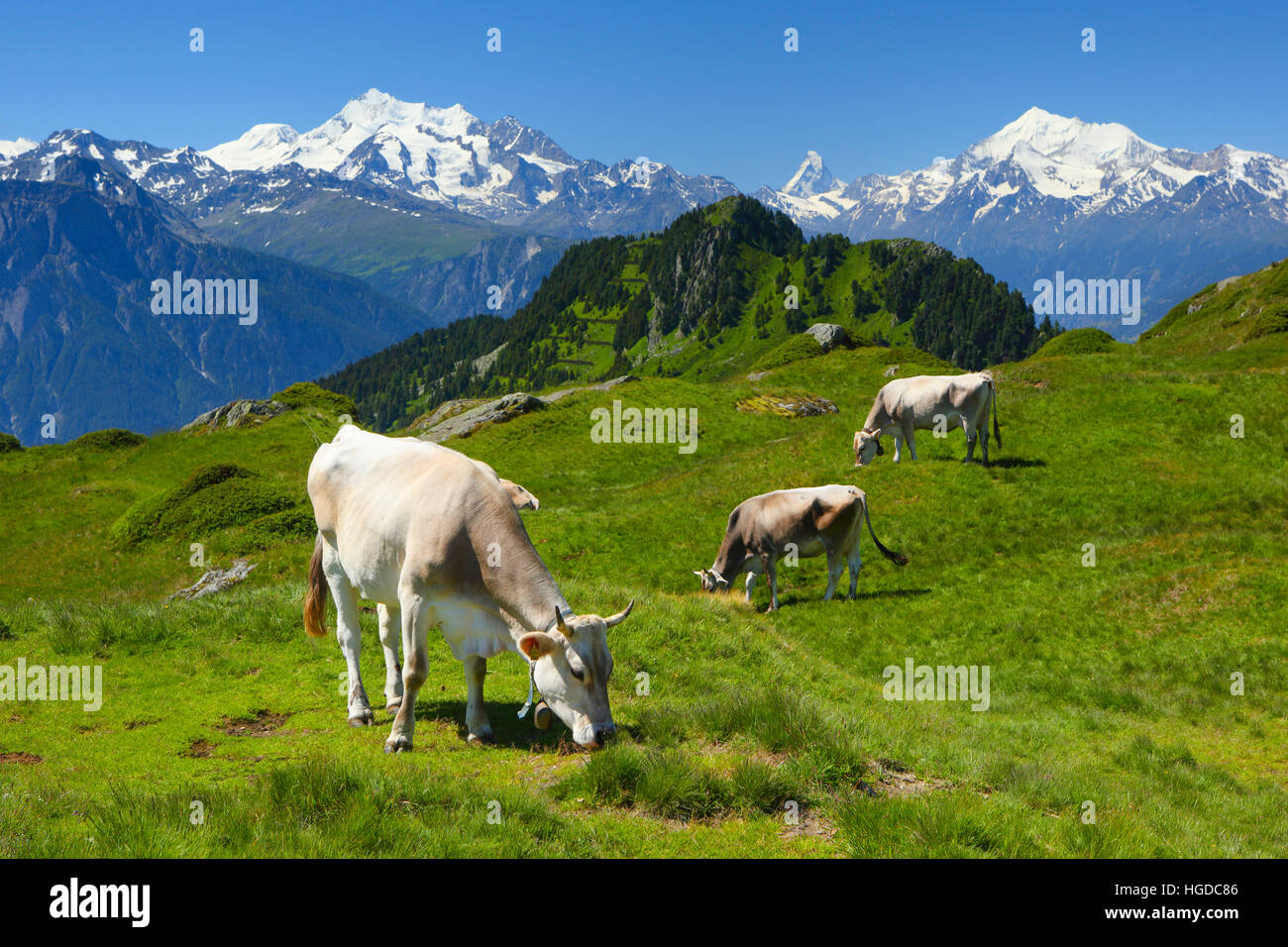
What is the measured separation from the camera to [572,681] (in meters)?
9.43

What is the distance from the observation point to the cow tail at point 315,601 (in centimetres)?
1328

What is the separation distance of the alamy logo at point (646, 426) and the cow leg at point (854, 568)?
1032 inches

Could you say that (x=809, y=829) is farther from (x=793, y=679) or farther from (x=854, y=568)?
(x=854, y=568)

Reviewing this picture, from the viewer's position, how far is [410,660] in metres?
10.2

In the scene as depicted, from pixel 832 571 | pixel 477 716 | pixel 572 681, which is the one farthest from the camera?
pixel 832 571

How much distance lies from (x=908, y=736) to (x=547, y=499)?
31989 millimetres

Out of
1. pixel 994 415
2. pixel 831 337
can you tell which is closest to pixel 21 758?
pixel 994 415

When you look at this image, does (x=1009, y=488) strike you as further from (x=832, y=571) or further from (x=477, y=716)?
(x=477, y=716)

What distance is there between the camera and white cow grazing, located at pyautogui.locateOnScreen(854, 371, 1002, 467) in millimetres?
32562

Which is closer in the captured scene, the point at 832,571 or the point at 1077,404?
the point at 832,571

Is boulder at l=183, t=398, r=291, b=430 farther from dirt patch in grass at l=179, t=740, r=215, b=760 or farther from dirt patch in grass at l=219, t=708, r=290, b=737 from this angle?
dirt patch in grass at l=179, t=740, r=215, b=760

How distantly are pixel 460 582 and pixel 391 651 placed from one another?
9.22ft

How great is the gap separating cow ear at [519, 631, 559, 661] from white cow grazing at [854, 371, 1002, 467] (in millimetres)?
26757
